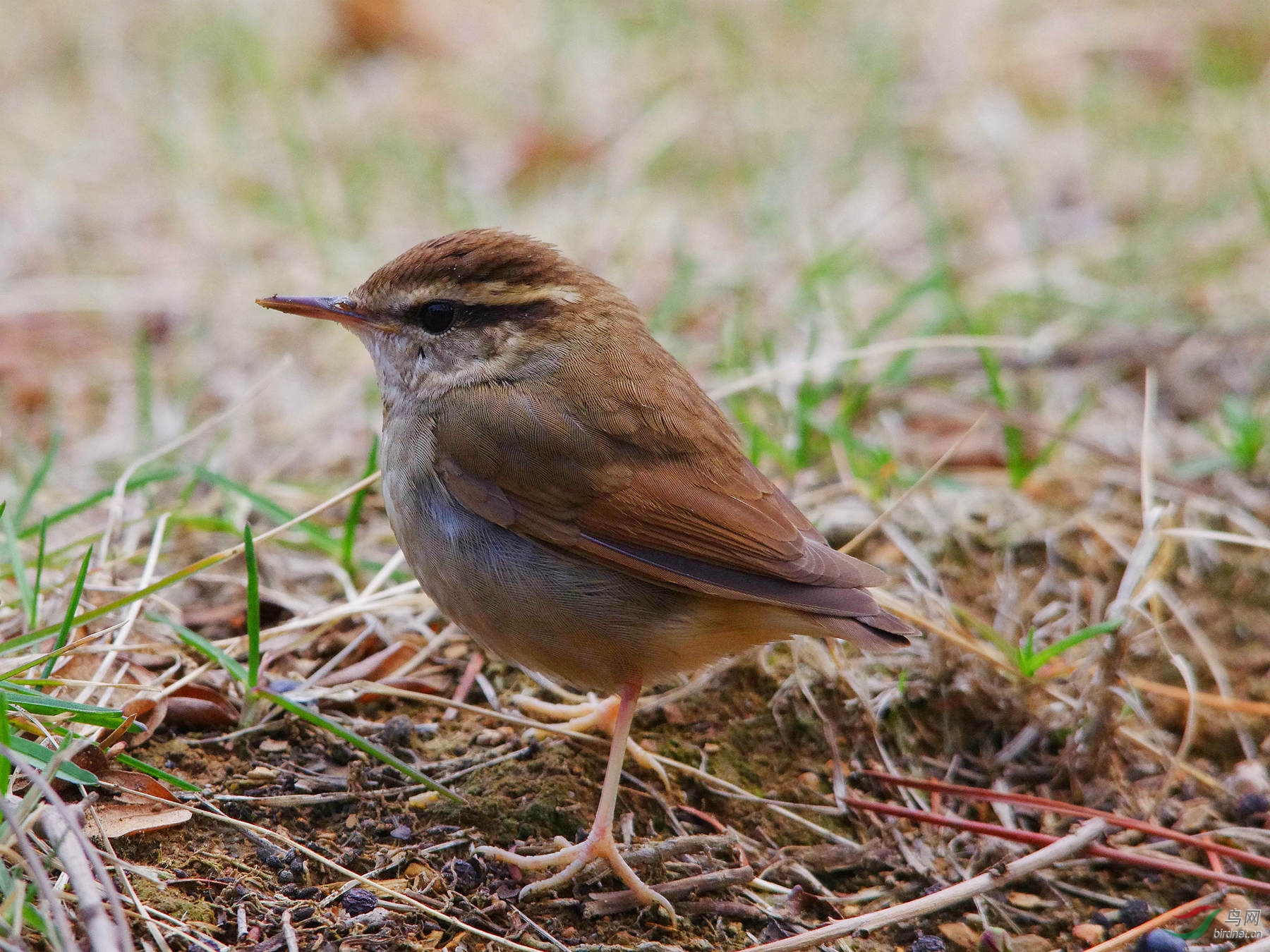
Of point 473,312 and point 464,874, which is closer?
point 464,874

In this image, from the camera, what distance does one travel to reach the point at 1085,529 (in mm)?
5738

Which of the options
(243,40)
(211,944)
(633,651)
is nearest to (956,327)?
(633,651)

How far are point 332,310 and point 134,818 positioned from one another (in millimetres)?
1804

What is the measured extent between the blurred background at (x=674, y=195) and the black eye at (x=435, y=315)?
60.7 inches

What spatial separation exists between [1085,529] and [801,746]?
5.91 feet

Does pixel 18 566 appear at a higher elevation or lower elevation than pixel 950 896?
higher

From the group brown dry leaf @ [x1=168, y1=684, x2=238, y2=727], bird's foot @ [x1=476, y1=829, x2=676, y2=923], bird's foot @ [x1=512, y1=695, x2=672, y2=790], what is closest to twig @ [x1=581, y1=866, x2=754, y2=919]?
bird's foot @ [x1=476, y1=829, x2=676, y2=923]

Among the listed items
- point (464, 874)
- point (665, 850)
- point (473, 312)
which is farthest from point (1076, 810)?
point (473, 312)

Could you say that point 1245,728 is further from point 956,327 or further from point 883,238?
point 883,238

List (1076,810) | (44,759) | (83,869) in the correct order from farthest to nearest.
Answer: (1076,810) < (44,759) < (83,869)

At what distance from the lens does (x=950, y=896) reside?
4.04m

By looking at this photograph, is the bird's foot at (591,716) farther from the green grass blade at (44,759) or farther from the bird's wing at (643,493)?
the green grass blade at (44,759)

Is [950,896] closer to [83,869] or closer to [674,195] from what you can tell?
[83,869]

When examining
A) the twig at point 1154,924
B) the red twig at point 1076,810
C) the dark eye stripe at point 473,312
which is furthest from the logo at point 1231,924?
the dark eye stripe at point 473,312
